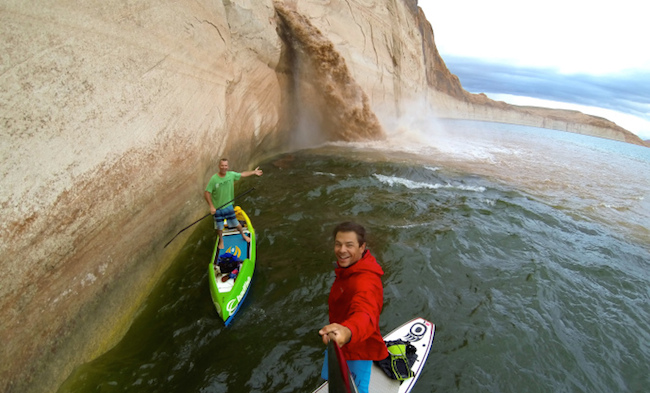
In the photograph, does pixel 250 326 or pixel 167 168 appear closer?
pixel 250 326

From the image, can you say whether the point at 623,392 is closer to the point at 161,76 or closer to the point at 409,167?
the point at 161,76

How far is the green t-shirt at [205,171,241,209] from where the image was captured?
5594mm

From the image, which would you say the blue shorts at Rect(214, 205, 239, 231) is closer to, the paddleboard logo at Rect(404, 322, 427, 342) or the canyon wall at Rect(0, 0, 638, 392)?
the canyon wall at Rect(0, 0, 638, 392)

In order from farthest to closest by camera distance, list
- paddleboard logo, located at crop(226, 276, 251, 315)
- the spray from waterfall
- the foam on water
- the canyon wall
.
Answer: the spray from waterfall < the foam on water < paddleboard logo, located at crop(226, 276, 251, 315) < the canyon wall

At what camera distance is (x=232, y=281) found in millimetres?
4676

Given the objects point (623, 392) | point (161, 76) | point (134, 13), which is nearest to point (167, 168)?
point (161, 76)

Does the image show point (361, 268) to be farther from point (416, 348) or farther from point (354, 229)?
point (416, 348)

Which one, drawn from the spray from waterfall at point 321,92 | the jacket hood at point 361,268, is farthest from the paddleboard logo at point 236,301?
the spray from waterfall at point 321,92

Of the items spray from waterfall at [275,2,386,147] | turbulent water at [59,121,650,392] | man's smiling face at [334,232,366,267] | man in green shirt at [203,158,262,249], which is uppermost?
spray from waterfall at [275,2,386,147]

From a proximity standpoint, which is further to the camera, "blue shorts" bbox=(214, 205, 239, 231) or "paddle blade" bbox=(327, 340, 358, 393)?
"blue shorts" bbox=(214, 205, 239, 231)

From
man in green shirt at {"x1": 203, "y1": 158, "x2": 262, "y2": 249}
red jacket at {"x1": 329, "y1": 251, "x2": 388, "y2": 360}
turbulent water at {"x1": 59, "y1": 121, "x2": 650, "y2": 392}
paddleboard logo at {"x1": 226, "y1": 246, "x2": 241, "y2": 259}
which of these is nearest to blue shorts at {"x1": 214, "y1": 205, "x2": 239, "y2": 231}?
man in green shirt at {"x1": 203, "y1": 158, "x2": 262, "y2": 249}

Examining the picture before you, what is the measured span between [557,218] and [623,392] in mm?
5807

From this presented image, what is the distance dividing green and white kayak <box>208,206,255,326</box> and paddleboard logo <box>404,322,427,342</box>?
2.26 m

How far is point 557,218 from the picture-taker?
8609mm
